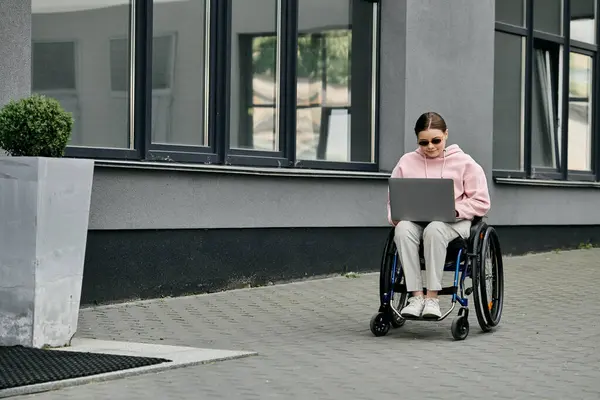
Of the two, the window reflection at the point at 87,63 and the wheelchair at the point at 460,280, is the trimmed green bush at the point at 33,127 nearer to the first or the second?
the window reflection at the point at 87,63

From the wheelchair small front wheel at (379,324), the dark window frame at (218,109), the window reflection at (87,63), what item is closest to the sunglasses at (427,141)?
the wheelchair small front wheel at (379,324)

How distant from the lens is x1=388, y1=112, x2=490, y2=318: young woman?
8.34 metres

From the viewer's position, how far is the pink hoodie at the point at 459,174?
8.55m

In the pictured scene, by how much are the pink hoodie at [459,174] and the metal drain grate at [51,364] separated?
2.44 metres

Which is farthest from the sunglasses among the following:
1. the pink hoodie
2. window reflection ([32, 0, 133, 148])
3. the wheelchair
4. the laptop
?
window reflection ([32, 0, 133, 148])

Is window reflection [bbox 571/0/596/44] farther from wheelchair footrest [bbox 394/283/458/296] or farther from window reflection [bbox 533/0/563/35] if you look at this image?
wheelchair footrest [bbox 394/283/458/296]

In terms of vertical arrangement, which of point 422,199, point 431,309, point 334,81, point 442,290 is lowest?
point 431,309

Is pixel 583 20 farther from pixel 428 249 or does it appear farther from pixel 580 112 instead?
pixel 428 249

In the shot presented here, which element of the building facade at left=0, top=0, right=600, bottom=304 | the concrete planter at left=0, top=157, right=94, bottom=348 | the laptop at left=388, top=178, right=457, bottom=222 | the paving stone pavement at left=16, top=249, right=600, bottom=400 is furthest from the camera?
the building facade at left=0, top=0, right=600, bottom=304

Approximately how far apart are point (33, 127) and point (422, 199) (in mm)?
2659

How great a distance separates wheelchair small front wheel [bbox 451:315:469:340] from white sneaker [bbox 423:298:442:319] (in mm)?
132

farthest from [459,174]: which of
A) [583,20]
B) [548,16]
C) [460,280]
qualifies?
[583,20]

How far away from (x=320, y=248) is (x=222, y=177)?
1549 mm

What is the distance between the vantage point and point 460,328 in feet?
27.0
